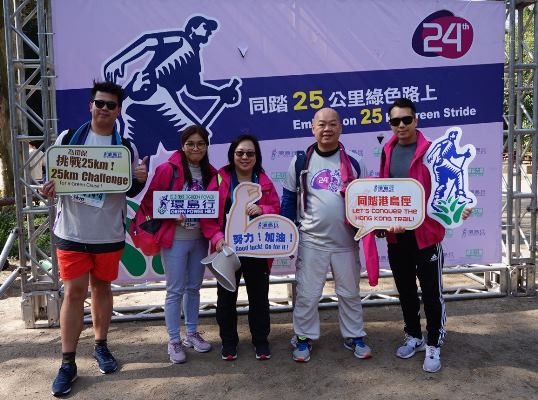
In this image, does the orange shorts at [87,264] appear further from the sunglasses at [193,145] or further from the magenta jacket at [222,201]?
the sunglasses at [193,145]

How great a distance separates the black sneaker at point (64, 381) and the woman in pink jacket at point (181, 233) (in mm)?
674

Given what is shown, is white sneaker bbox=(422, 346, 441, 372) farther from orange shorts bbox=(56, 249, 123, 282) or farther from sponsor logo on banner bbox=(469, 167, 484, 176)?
orange shorts bbox=(56, 249, 123, 282)

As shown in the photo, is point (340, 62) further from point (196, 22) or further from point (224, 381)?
point (224, 381)

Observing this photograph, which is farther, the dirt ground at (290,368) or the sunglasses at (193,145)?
the sunglasses at (193,145)

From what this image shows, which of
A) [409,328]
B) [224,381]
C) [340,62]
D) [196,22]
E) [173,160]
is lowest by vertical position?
[224,381]

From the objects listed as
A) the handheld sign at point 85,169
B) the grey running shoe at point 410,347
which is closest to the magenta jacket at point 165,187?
the handheld sign at point 85,169

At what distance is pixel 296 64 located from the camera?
14.4 ft

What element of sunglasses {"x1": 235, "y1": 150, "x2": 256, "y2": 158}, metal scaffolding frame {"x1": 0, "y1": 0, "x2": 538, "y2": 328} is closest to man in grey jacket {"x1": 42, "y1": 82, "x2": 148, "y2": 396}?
sunglasses {"x1": 235, "y1": 150, "x2": 256, "y2": 158}

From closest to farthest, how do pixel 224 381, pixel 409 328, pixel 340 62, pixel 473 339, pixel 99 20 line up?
pixel 224 381
pixel 409 328
pixel 473 339
pixel 99 20
pixel 340 62

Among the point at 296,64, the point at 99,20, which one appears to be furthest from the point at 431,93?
the point at 99,20

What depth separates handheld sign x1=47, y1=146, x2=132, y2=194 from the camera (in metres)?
3.11

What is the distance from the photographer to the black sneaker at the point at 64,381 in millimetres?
3084

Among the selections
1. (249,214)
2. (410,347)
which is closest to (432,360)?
(410,347)

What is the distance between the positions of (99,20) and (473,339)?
4.08 m
